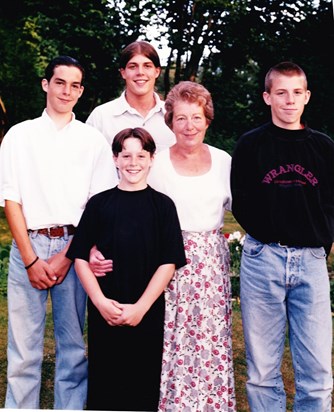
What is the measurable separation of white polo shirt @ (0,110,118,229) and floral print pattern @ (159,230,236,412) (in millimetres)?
730

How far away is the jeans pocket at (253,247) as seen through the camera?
321 cm

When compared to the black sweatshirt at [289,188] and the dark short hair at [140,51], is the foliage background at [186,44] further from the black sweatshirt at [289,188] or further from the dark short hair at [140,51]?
the black sweatshirt at [289,188]

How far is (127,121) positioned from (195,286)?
1.45 meters

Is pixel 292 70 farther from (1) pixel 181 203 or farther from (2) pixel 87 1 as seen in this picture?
(2) pixel 87 1

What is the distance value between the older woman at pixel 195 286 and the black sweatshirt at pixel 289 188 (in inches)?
10.4

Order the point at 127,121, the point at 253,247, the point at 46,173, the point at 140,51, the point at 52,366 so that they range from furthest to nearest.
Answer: the point at 52,366, the point at 127,121, the point at 140,51, the point at 46,173, the point at 253,247

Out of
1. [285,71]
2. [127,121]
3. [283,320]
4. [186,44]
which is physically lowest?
[283,320]

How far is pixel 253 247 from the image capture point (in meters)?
3.25

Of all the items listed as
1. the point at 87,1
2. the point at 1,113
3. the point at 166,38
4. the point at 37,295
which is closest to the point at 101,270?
the point at 37,295

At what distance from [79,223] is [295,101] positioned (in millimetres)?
1438

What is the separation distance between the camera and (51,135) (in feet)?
11.2

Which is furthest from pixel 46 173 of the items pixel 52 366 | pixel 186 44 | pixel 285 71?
pixel 186 44

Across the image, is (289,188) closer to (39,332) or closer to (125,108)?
(125,108)

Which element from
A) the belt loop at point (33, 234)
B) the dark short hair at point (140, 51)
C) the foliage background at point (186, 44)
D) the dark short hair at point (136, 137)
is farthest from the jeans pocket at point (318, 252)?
the foliage background at point (186, 44)
